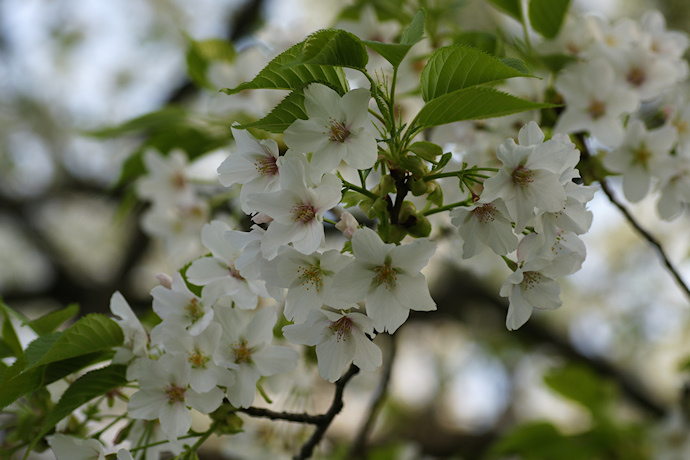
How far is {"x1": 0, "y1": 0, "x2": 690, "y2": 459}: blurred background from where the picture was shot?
261 cm

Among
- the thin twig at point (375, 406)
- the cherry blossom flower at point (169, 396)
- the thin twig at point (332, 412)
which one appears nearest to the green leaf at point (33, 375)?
the cherry blossom flower at point (169, 396)

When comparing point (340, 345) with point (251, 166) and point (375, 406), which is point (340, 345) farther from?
point (375, 406)

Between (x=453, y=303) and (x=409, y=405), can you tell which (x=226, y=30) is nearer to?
(x=453, y=303)

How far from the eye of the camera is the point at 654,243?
1.17 meters

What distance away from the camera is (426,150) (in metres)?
0.73

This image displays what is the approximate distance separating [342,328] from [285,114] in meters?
0.29

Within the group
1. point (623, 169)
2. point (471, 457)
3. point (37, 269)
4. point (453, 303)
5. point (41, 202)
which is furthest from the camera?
point (37, 269)

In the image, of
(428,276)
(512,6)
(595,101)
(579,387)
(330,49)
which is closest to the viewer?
(330,49)

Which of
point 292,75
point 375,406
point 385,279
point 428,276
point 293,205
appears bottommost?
point 428,276

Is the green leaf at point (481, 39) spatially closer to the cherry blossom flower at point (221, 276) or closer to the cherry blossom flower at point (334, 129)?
the cherry blossom flower at point (334, 129)

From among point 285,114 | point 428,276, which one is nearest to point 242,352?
point 285,114

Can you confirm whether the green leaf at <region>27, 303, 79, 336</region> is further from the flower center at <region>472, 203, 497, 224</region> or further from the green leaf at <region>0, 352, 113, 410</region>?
the flower center at <region>472, 203, 497, 224</region>

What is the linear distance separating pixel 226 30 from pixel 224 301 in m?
2.74

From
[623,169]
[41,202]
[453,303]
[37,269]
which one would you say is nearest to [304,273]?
[623,169]
